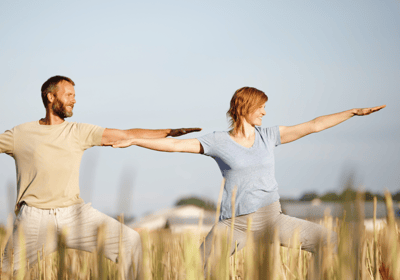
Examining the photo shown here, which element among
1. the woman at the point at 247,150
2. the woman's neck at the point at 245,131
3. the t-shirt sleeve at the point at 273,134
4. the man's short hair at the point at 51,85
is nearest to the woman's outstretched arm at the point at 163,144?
the woman at the point at 247,150

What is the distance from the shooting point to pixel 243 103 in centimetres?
375

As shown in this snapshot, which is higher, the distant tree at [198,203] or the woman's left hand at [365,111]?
the woman's left hand at [365,111]

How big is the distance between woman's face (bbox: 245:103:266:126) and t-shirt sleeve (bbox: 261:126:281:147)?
6.2 inches

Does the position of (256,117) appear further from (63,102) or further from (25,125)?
(25,125)

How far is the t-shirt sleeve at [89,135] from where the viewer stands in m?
3.87

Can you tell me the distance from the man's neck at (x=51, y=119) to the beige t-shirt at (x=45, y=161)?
0.11m

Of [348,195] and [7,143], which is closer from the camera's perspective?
[348,195]

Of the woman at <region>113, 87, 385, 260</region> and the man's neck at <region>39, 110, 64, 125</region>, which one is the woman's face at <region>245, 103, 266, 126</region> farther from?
the man's neck at <region>39, 110, 64, 125</region>

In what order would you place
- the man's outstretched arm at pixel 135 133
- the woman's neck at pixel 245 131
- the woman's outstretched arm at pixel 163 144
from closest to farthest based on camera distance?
the woman's outstretched arm at pixel 163 144 → the woman's neck at pixel 245 131 → the man's outstretched arm at pixel 135 133

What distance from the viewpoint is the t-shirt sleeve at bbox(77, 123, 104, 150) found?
387 centimetres

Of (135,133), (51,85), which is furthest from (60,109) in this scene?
(135,133)

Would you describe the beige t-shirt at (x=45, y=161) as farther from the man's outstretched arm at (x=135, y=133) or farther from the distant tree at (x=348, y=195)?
the distant tree at (x=348, y=195)

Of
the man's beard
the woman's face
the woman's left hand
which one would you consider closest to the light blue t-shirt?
the woman's face

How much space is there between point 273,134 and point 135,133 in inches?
54.8
